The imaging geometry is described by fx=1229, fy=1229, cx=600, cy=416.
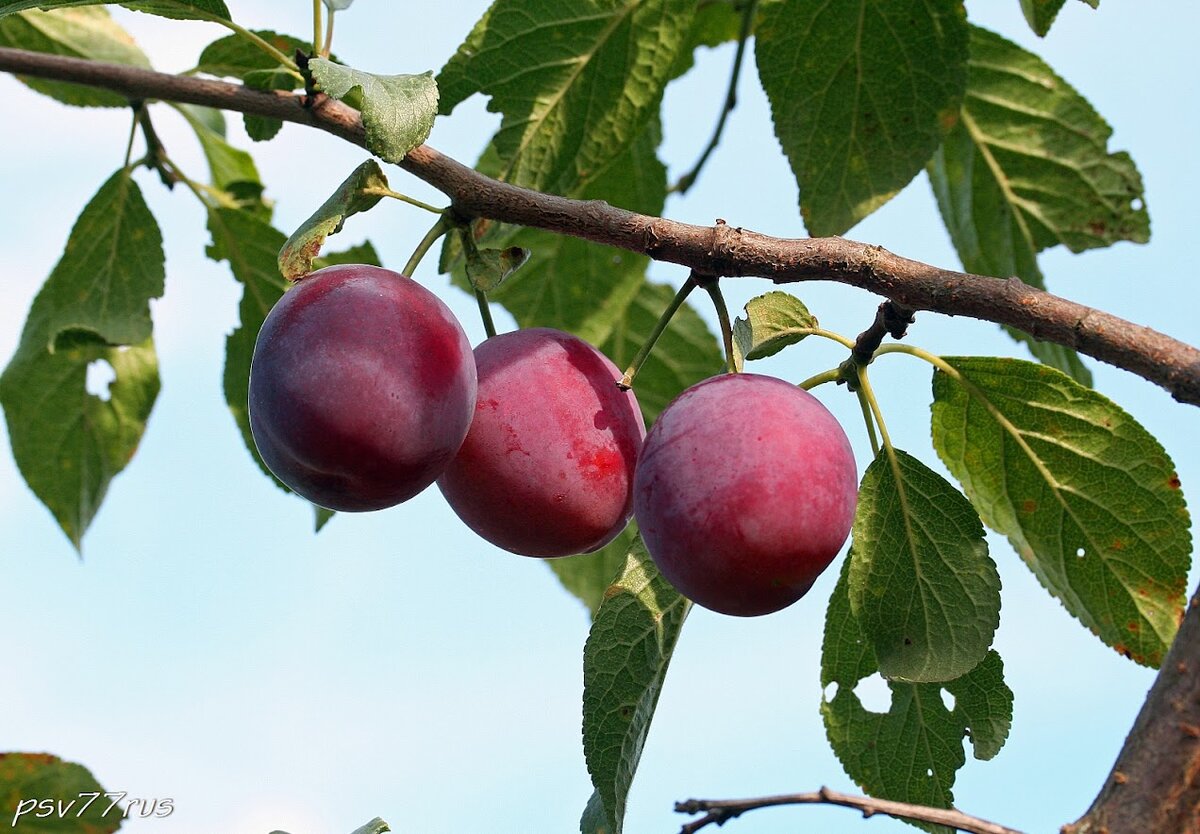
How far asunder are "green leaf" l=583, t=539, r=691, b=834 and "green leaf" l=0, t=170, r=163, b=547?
93 centimetres

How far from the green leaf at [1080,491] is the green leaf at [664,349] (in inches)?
27.9

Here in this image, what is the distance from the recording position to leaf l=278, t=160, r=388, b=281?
1056mm

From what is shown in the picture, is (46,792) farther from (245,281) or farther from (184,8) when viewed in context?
(245,281)

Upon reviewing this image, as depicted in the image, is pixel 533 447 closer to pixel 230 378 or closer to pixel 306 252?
pixel 306 252

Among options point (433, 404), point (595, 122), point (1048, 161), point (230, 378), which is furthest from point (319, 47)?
point (1048, 161)

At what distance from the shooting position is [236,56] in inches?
64.9

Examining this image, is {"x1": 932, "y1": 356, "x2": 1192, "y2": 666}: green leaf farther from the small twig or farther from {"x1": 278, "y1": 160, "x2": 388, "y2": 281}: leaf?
{"x1": 278, "y1": 160, "x2": 388, "y2": 281}: leaf

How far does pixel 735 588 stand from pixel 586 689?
26cm

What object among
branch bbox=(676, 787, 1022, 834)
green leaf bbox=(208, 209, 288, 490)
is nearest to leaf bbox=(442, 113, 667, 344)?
green leaf bbox=(208, 209, 288, 490)

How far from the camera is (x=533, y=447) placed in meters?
1.10

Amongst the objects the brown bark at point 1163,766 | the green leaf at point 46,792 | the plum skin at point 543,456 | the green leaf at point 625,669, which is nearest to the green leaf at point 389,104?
the plum skin at point 543,456

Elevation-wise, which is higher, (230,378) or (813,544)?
(230,378)

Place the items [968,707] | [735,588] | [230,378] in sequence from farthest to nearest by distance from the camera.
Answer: [230,378]
[968,707]
[735,588]

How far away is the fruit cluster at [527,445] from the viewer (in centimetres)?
97
